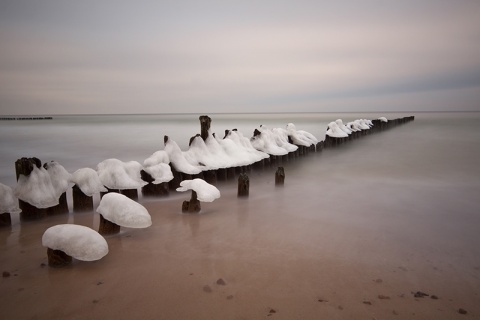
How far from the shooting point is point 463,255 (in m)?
3.61

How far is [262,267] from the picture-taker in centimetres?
330

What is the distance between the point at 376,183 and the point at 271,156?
3.29 metres

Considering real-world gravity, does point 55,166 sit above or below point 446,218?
above

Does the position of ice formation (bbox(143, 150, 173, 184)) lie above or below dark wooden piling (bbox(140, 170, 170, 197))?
above

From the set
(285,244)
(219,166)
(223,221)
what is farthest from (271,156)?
(285,244)

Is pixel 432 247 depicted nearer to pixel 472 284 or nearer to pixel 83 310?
pixel 472 284

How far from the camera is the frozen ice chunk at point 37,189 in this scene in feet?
15.1

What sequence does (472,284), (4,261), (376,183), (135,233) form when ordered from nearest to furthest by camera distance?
1. (472,284)
2. (4,261)
3. (135,233)
4. (376,183)

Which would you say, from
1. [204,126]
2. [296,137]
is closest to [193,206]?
[204,126]

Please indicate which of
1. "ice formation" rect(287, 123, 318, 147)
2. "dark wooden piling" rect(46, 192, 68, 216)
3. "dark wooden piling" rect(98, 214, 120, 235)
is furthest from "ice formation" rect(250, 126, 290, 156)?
"dark wooden piling" rect(98, 214, 120, 235)

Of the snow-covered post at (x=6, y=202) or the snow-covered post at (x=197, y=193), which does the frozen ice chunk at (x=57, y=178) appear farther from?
the snow-covered post at (x=197, y=193)

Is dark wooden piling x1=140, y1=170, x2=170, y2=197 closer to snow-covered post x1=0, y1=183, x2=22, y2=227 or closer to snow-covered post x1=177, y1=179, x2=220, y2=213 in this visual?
snow-covered post x1=177, y1=179, x2=220, y2=213

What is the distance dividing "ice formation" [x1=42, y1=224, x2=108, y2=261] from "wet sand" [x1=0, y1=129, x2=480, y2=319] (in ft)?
0.57

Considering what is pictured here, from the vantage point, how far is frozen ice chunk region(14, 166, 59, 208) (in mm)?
4599
